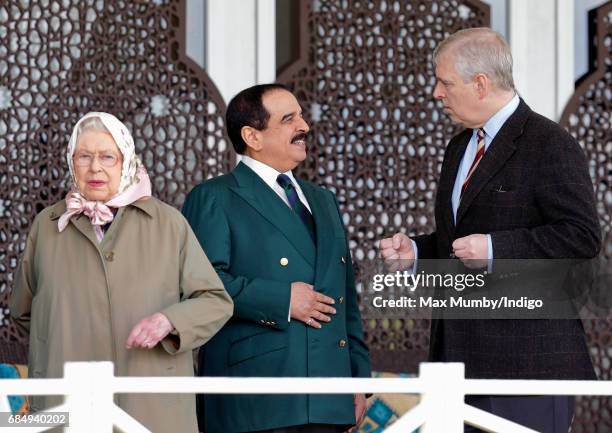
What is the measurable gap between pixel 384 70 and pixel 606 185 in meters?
1.28

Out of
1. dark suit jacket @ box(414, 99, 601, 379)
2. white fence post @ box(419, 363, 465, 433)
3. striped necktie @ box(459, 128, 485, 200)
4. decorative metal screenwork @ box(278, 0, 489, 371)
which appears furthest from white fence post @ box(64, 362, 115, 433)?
decorative metal screenwork @ box(278, 0, 489, 371)

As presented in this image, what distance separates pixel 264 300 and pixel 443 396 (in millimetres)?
897

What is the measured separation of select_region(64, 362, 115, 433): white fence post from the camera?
87.7 inches

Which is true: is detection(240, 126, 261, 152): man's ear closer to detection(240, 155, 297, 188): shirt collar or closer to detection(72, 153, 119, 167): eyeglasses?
detection(240, 155, 297, 188): shirt collar

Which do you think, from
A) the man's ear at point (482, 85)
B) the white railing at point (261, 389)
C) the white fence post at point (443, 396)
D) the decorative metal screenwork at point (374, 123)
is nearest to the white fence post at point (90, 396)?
the white railing at point (261, 389)

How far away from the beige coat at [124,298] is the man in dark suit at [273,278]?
0.24 meters

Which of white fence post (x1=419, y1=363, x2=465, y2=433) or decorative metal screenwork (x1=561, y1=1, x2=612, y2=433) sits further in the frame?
decorative metal screenwork (x1=561, y1=1, x2=612, y2=433)

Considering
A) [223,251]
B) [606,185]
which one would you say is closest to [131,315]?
[223,251]

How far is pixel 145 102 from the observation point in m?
5.59

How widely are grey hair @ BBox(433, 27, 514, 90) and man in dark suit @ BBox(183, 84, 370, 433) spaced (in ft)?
1.83

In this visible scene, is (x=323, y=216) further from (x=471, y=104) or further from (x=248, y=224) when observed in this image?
(x=471, y=104)

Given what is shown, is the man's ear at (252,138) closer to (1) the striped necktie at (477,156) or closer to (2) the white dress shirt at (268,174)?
(2) the white dress shirt at (268,174)

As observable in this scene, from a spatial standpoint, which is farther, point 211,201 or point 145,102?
point 145,102

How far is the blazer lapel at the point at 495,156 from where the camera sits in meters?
2.88
